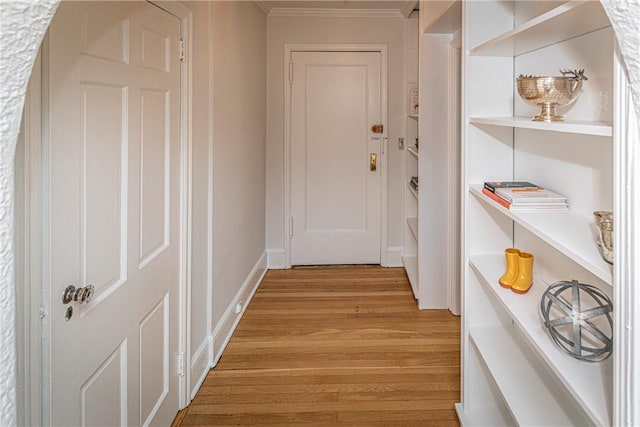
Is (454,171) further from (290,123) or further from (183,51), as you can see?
(183,51)

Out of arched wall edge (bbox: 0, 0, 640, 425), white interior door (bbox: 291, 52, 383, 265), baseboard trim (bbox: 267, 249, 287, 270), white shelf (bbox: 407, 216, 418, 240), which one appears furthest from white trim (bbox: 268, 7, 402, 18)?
arched wall edge (bbox: 0, 0, 640, 425)

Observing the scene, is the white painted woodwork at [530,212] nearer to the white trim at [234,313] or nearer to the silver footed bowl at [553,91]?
the silver footed bowl at [553,91]

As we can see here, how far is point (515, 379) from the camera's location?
169cm

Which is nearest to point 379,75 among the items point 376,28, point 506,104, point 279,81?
point 376,28

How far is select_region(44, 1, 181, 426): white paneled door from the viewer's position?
3.89 ft

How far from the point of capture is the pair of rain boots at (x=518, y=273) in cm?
171

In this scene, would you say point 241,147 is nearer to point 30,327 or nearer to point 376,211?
point 376,211

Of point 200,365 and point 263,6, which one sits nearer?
point 200,365

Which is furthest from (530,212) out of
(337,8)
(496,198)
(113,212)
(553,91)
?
(337,8)

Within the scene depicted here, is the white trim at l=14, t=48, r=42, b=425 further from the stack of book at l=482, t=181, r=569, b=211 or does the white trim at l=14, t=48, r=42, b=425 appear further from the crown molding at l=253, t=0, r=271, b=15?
the crown molding at l=253, t=0, r=271, b=15

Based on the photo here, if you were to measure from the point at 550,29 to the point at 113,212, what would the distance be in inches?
56.3

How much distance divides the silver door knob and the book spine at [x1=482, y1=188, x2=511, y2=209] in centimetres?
130

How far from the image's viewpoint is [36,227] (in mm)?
1086

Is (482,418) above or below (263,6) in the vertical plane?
below
